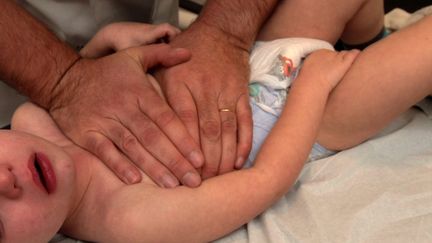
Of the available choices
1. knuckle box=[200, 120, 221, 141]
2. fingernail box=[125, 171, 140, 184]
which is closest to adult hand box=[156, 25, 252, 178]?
knuckle box=[200, 120, 221, 141]

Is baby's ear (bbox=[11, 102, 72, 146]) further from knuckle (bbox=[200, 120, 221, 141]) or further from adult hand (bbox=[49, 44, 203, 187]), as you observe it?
knuckle (bbox=[200, 120, 221, 141])

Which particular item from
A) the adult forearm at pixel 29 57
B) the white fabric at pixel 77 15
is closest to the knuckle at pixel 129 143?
the adult forearm at pixel 29 57

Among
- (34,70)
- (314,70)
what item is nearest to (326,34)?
(314,70)

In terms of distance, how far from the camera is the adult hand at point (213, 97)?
0.81 metres

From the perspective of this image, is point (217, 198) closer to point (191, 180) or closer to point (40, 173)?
point (191, 180)

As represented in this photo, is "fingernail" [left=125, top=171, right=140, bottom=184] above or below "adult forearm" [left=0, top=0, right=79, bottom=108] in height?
below

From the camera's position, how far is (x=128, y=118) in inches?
32.7

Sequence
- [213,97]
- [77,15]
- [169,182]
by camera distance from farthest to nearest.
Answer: [77,15] < [213,97] < [169,182]

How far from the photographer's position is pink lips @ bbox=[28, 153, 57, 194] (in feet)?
2.31

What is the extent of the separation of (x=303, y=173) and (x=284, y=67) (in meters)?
0.21

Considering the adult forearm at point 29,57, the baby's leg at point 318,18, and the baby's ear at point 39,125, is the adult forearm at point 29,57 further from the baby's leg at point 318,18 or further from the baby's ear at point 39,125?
the baby's leg at point 318,18

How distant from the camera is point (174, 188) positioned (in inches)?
29.9

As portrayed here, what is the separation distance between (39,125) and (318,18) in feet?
1.98

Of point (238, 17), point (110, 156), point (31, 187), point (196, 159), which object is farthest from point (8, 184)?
point (238, 17)
